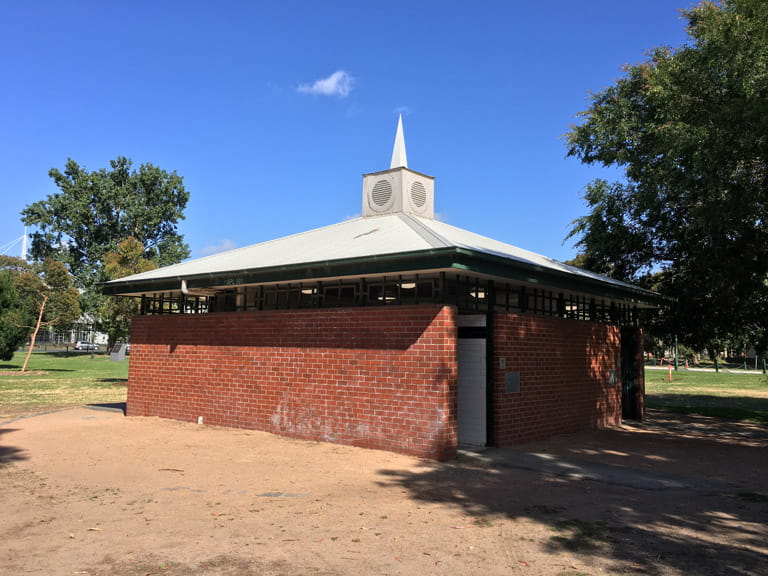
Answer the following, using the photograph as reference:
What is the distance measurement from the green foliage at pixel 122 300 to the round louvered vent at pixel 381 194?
14.7 metres

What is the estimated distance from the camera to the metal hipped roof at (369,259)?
10.00 m

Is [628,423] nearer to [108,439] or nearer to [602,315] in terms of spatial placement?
[602,315]

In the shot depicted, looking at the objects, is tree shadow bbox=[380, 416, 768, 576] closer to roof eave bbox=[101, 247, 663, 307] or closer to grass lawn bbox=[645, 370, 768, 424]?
roof eave bbox=[101, 247, 663, 307]

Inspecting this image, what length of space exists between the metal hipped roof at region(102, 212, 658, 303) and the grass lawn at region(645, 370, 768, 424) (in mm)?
5295

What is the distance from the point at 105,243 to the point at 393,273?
5596cm

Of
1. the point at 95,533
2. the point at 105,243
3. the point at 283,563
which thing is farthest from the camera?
the point at 105,243

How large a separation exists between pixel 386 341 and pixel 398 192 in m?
6.04

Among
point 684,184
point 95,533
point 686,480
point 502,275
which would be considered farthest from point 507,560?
point 684,184

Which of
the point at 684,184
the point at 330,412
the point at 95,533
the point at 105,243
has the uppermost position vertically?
the point at 105,243

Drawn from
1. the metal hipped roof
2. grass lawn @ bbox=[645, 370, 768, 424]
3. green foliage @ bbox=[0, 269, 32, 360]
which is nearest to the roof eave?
the metal hipped roof

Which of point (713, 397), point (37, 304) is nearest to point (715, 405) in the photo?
point (713, 397)

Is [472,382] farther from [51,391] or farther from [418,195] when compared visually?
[51,391]

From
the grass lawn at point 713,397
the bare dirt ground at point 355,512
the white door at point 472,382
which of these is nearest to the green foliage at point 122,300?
the bare dirt ground at point 355,512

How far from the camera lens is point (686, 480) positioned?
8.57 metres
